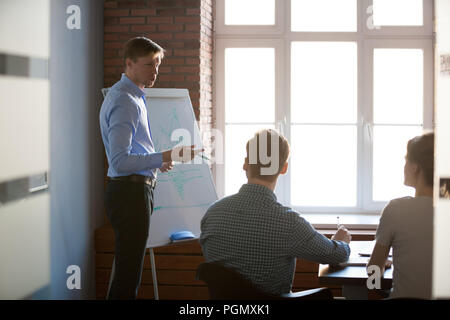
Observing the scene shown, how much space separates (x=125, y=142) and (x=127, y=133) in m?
0.05

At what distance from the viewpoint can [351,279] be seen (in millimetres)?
1989

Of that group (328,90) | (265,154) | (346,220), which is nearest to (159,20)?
(328,90)

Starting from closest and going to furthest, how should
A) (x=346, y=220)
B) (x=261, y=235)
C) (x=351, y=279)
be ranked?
(x=261, y=235)
(x=351, y=279)
(x=346, y=220)

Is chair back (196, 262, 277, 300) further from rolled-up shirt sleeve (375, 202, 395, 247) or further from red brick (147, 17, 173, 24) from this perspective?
red brick (147, 17, 173, 24)

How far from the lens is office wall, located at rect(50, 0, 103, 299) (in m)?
3.22

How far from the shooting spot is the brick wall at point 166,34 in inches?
160

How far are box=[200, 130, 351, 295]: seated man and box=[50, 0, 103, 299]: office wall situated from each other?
1592 mm

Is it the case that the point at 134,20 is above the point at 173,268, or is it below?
above

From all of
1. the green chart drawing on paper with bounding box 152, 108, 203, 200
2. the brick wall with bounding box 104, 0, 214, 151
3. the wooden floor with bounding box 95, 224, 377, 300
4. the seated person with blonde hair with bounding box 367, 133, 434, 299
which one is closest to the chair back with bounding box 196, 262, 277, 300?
the seated person with blonde hair with bounding box 367, 133, 434, 299

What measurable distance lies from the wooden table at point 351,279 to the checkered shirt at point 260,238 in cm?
12

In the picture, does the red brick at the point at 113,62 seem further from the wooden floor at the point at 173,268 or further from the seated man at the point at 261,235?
the seated man at the point at 261,235

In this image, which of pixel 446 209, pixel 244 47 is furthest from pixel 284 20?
pixel 446 209

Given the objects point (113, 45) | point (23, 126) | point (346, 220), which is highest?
point (113, 45)

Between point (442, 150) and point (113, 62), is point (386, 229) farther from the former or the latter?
point (113, 62)
